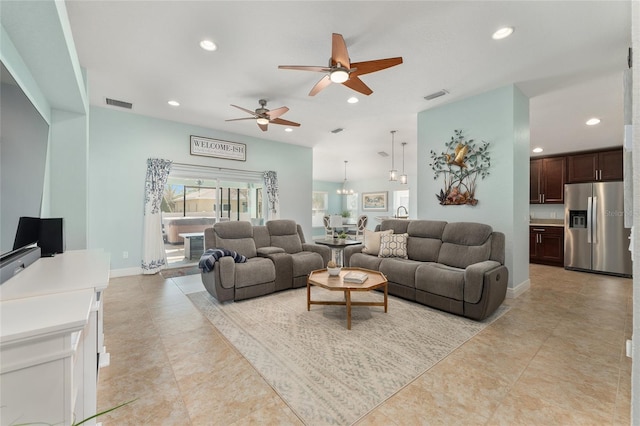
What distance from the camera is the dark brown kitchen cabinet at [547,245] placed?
550 centimetres

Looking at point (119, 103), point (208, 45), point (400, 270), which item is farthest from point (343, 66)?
point (119, 103)

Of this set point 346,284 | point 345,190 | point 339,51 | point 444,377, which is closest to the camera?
point 444,377

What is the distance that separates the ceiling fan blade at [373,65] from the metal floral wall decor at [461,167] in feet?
7.13

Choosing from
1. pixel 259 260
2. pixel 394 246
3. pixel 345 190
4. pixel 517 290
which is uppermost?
pixel 345 190

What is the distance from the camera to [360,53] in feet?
9.16

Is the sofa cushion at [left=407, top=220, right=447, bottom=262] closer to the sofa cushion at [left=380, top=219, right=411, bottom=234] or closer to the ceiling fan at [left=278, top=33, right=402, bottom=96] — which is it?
the sofa cushion at [left=380, top=219, right=411, bottom=234]

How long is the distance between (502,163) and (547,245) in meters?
3.40

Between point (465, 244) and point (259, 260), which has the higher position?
point (465, 244)

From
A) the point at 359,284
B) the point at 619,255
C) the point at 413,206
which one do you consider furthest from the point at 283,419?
the point at 413,206

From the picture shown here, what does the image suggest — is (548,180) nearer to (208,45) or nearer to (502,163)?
(502,163)

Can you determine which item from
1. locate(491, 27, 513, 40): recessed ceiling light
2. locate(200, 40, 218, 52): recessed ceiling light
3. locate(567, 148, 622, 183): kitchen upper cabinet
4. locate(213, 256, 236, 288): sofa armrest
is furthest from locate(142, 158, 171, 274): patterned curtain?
locate(567, 148, 622, 183): kitchen upper cabinet

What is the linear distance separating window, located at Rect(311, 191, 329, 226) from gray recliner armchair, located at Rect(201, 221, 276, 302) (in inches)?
299

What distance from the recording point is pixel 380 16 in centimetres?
226

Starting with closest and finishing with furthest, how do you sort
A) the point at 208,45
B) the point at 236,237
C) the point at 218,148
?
the point at 208,45 < the point at 236,237 < the point at 218,148
